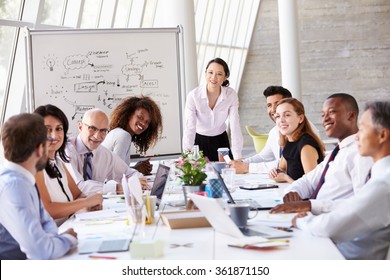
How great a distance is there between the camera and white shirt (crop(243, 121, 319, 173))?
498 centimetres

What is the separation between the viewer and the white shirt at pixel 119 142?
16.4ft

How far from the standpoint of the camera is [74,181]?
3.94 meters

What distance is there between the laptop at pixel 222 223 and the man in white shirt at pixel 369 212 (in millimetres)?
139

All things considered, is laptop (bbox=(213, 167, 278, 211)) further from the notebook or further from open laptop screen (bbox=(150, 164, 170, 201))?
the notebook

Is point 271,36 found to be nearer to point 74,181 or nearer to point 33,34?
point 33,34

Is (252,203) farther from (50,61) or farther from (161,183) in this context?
(50,61)

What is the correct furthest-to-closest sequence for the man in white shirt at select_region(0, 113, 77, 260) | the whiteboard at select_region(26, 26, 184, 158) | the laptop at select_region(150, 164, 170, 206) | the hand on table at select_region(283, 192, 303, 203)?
the whiteboard at select_region(26, 26, 184, 158)
the laptop at select_region(150, 164, 170, 206)
the hand on table at select_region(283, 192, 303, 203)
the man in white shirt at select_region(0, 113, 77, 260)

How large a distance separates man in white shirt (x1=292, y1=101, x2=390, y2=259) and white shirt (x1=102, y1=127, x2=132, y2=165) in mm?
2490

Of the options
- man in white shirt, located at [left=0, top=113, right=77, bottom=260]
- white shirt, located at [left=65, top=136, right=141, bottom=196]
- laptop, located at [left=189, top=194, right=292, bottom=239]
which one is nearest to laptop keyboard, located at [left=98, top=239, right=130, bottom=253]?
man in white shirt, located at [left=0, top=113, right=77, bottom=260]

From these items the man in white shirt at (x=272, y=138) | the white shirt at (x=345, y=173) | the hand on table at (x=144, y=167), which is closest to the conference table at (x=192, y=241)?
the white shirt at (x=345, y=173)

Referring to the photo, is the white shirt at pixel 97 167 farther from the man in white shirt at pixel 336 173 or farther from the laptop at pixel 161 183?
the man in white shirt at pixel 336 173

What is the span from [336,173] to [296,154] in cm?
106
